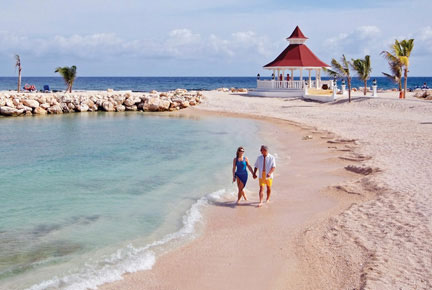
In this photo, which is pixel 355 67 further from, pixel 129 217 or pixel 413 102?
pixel 129 217

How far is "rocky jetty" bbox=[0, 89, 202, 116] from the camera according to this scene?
32375 mm

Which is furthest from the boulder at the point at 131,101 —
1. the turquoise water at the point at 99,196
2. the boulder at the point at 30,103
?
the turquoise water at the point at 99,196

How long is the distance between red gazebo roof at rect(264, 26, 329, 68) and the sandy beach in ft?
74.7

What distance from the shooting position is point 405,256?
6238mm

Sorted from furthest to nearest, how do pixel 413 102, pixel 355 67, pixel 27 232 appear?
1. pixel 355 67
2. pixel 413 102
3. pixel 27 232

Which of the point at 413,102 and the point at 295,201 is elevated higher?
the point at 413,102

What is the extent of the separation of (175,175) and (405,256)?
7974 millimetres

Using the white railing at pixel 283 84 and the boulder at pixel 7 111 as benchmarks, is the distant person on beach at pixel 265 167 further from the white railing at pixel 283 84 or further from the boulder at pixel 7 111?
the white railing at pixel 283 84

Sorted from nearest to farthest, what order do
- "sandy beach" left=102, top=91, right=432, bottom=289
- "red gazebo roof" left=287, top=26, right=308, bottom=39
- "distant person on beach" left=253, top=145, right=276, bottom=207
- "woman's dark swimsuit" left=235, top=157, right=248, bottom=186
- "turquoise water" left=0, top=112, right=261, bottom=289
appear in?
"sandy beach" left=102, top=91, right=432, bottom=289 → "turquoise water" left=0, top=112, right=261, bottom=289 → "distant person on beach" left=253, top=145, right=276, bottom=207 → "woman's dark swimsuit" left=235, top=157, right=248, bottom=186 → "red gazebo roof" left=287, top=26, right=308, bottom=39

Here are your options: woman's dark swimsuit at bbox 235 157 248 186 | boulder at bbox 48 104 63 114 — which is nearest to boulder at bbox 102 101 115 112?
boulder at bbox 48 104 63 114

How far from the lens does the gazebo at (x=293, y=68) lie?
36.7 meters

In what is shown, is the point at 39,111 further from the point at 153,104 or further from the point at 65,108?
the point at 153,104

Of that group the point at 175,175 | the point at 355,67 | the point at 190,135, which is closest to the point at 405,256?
the point at 175,175

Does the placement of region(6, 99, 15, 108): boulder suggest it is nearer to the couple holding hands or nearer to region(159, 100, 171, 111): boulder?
region(159, 100, 171, 111): boulder
